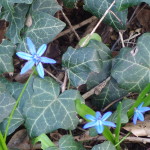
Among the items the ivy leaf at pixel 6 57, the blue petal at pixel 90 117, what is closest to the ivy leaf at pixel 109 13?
the ivy leaf at pixel 6 57

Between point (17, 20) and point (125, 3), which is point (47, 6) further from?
point (125, 3)

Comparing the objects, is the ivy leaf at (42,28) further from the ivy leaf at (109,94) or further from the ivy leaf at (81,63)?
the ivy leaf at (109,94)

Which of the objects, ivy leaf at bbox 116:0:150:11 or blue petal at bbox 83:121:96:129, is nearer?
blue petal at bbox 83:121:96:129

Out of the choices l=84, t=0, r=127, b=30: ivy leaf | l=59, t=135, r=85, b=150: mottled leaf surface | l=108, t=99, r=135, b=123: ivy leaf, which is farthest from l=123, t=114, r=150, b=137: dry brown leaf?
l=84, t=0, r=127, b=30: ivy leaf

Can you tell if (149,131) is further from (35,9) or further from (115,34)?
(35,9)

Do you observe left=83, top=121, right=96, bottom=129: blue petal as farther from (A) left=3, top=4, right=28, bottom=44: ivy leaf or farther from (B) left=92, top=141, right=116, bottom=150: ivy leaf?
(A) left=3, top=4, right=28, bottom=44: ivy leaf

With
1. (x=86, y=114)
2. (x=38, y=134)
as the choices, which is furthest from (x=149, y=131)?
(x=38, y=134)

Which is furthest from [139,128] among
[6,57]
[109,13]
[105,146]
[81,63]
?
[6,57]
